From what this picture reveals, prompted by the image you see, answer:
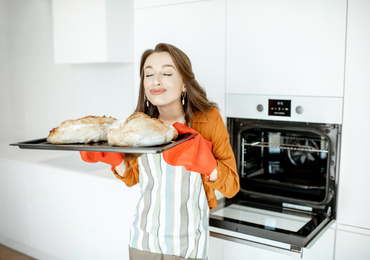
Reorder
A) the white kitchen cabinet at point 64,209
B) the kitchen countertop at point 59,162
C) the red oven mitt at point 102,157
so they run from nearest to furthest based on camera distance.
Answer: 1. the red oven mitt at point 102,157
2. the white kitchen cabinet at point 64,209
3. the kitchen countertop at point 59,162

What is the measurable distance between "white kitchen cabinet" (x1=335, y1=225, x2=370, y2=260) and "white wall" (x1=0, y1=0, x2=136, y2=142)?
164 centimetres

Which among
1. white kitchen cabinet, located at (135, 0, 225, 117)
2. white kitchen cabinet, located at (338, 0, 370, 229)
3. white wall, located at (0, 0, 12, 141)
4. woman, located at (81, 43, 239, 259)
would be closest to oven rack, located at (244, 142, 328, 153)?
white kitchen cabinet, located at (338, 0, 370, 229)

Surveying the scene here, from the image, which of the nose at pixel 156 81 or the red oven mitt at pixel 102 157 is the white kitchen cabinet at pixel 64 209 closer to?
the red oven mitt at pixel 102 157

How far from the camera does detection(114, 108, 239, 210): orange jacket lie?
115cm

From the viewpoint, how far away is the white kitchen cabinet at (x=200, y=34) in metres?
1.54

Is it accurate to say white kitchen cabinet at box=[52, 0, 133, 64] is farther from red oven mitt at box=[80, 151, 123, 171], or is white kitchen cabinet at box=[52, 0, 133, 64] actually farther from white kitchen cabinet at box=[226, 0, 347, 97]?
red oven mitt at box=[80, 151, 123, 171]

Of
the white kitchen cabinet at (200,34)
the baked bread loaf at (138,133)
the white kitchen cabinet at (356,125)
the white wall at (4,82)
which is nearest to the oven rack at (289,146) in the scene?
the white kitchen cabinet at (356,125)

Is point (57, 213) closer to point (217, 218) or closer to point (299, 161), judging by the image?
point (217, 218)

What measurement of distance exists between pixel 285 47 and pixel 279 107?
0.26 m

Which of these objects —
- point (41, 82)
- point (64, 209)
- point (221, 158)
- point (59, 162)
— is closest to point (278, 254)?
point (221, 158)

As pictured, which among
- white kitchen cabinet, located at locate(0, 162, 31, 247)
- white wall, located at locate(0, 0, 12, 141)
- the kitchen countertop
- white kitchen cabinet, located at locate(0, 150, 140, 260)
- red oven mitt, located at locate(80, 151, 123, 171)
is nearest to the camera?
red oven mitt, located at locate(80, 151, 123, 171)

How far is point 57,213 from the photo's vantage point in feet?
7.00

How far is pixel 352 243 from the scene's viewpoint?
1.36 meters

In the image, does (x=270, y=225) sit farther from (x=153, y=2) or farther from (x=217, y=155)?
(x=153, y=2)
